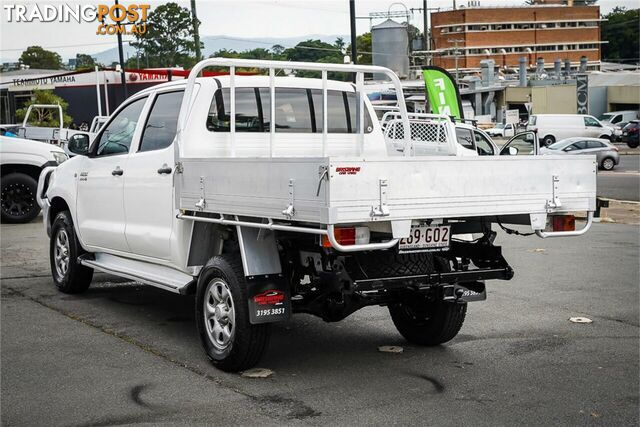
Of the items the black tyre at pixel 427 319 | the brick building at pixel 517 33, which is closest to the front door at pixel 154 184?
the black tyre at pixel 427 319

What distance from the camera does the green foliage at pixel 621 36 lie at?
14462 cm

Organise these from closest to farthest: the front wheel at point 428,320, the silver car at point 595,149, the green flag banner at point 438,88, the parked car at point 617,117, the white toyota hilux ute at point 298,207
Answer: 1. the white toyota hilux ute at point 298,207
2. the front wheel at point 428,320
3. the green flag banner at point 438,88
4. the silver car at point 595,149
5. the parked car at point 617,117

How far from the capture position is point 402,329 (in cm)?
777

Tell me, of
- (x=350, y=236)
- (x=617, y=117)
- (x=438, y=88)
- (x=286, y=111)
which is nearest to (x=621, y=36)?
(x=617, y=117)

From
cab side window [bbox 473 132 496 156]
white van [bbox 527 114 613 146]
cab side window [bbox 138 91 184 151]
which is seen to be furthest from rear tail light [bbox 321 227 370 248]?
white van [bbox 527 114 613 146]

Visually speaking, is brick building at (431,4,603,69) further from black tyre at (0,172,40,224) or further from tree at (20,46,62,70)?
black tyre at (0,172,40,224)

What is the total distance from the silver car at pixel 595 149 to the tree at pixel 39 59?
8707 centimetres

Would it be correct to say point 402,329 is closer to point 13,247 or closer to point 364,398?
point 364,398

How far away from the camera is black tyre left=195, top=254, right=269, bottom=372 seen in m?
6.45

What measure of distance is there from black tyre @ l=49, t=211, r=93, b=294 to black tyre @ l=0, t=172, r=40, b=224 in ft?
24.6

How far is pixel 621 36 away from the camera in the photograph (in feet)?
486

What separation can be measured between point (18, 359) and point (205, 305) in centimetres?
150

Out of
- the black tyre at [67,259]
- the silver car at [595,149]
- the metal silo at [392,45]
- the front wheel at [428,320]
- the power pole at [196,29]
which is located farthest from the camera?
the metal silo at [392,45]

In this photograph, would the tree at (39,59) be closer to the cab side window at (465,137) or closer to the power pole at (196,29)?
the power pole at (196,29)
